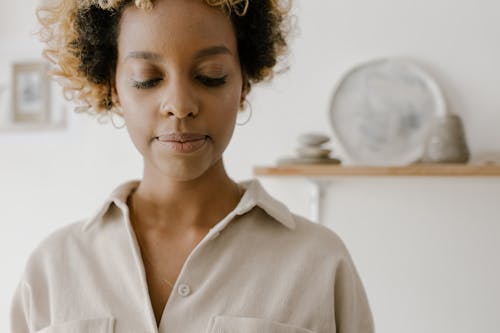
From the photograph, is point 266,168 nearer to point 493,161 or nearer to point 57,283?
point 493,161

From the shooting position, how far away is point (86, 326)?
2.64ft

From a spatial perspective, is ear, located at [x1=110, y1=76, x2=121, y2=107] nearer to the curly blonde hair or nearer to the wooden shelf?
the curly blonde hair

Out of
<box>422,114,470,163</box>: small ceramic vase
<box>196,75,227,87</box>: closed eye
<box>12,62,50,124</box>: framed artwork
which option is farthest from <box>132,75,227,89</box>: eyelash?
<box>12,62,50,124</box>: framed artwork

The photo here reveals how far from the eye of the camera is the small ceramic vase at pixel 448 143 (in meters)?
1.60

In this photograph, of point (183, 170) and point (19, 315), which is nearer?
point (183, 170)

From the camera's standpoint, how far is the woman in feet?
2.52

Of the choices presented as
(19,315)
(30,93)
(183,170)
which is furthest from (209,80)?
Result: (30,93)

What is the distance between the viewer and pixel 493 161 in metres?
1.70

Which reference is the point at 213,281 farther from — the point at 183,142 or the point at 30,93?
the point at 30,93

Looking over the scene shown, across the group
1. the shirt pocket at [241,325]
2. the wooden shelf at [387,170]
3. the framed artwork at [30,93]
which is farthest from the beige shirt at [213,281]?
the framed artwork at [30,93]

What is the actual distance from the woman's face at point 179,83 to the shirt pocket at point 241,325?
204 millimetres

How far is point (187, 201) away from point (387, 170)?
0.86m

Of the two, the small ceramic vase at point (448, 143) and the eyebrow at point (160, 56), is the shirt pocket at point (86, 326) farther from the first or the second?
the small ceramic vase at point (448, 143)

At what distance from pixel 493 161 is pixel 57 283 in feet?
4.37
